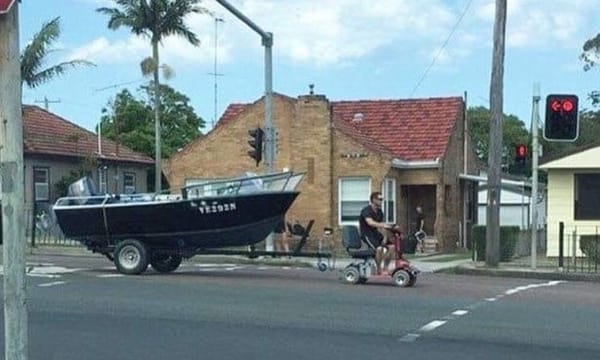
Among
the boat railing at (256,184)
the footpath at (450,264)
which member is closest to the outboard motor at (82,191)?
the boat railing at (256,184)

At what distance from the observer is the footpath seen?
2311 cm

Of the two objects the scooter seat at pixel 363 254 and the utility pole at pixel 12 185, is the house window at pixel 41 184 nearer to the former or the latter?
the scooter seat at pixel 363 254

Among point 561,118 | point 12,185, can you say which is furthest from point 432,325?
point 561,118

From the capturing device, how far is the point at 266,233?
20.0m

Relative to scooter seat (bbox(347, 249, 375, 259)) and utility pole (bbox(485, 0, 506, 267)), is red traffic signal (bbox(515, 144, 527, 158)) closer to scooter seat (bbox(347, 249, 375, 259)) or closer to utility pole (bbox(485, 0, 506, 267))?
utility pole (bbox(485, 0, 506, 267))

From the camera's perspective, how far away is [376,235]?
18953 mm

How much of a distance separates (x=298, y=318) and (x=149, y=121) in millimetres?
51012

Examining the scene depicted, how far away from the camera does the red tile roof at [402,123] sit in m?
34.9

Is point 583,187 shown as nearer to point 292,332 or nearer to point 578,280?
point 578,280

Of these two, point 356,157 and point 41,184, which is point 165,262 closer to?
point 356,157

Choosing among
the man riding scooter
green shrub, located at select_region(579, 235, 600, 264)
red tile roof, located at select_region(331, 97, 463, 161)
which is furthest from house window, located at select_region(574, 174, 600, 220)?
the man riding scooter

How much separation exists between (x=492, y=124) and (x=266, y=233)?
716cm

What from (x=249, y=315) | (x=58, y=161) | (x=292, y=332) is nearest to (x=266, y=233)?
(x=249, y=315)

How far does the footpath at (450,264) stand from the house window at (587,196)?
1.80 meters
